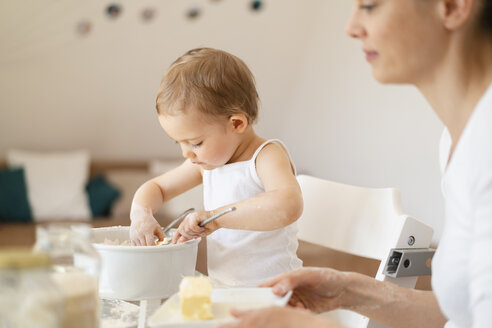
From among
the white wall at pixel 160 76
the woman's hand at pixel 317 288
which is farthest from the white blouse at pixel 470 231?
the white wall at pixel 160 76

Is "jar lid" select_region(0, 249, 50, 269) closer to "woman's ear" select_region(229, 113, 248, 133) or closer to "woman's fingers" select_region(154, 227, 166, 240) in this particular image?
"woman's fingers" select_region(154, 227, 166, 240)

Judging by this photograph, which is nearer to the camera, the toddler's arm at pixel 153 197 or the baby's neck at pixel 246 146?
the toddler's arm at pixel 153 197

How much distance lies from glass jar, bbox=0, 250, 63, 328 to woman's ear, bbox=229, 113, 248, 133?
76 centimetres

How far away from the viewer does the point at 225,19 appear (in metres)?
4.55

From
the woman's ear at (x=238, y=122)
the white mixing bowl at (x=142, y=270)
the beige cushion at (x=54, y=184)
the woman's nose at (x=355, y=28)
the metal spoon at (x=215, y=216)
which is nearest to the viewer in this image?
the woman's nose at (x=355, y=28)

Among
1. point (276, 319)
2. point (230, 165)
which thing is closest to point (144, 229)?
point (230, 165)

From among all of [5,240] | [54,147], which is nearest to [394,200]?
[5,240]

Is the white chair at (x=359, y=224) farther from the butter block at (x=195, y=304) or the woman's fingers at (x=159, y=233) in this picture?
the butter block at (x=195, y=304)

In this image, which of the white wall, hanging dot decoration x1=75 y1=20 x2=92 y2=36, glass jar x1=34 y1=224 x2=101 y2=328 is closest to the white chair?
glass jar x1=34 y1=224 x2=101 y2=328

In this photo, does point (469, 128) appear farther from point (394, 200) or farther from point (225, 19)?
point (225, 19)

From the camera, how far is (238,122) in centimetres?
135

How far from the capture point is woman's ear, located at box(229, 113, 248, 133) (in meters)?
1.33

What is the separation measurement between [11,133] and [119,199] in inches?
39.7

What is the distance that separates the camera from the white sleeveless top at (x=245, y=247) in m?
1.33
